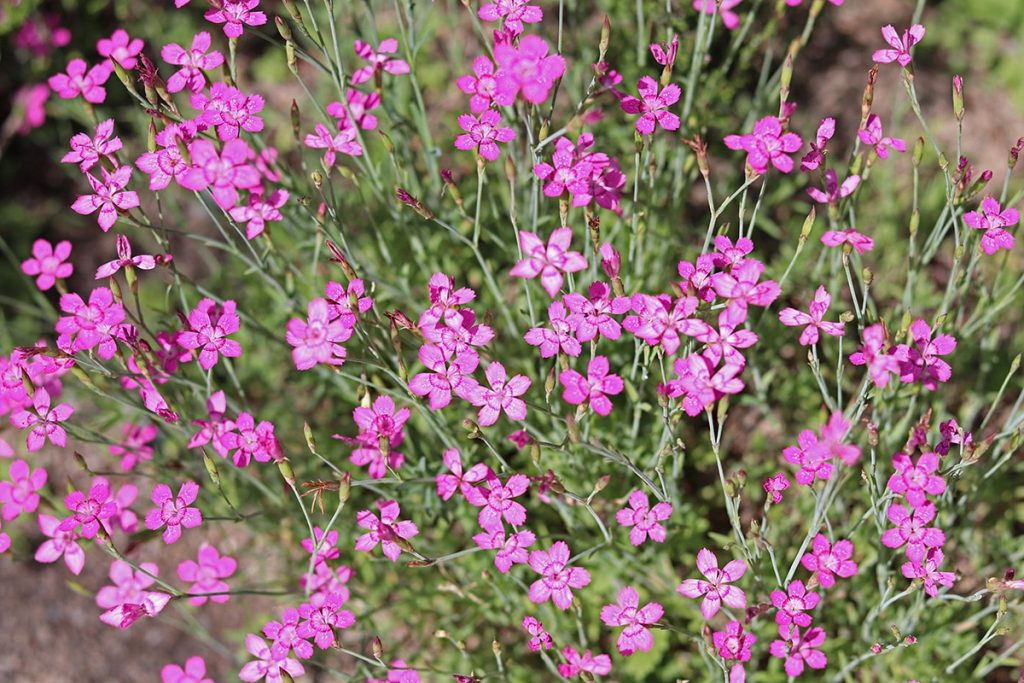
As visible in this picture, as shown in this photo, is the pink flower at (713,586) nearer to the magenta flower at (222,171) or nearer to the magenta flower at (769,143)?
the magenta flower at (769,143)

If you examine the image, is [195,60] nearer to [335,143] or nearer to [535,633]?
[335,143]

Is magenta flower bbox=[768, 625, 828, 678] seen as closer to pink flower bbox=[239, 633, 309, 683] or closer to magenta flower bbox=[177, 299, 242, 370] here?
pink flower bbox=[239, 633, 309, 683]

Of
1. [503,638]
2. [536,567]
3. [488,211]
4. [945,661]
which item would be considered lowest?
[503,638]

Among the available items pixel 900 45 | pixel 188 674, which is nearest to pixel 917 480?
pixel 900 45

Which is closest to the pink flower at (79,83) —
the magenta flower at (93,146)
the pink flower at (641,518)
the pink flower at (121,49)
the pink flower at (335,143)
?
the pink flower at (121,49)

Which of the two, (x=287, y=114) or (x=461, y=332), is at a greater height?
(x=461, y=332)

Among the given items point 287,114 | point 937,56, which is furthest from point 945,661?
point 287,114

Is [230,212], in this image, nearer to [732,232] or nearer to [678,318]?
[678,318]
